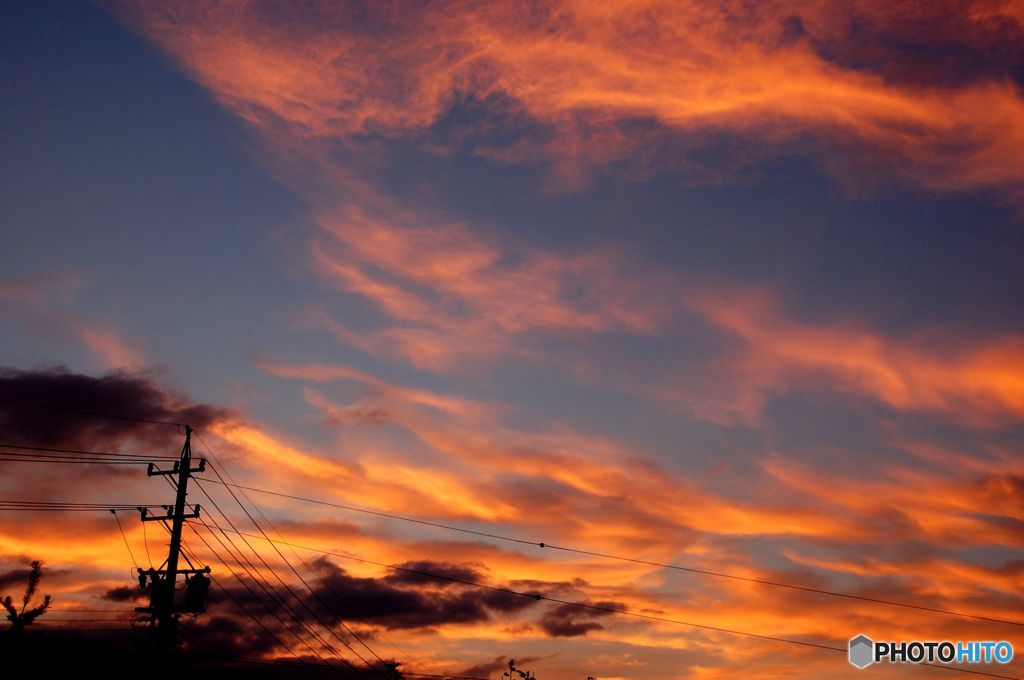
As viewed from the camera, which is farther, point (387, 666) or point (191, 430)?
point (387, 666)

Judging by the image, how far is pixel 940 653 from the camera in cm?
6072

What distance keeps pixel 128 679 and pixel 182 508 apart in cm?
947

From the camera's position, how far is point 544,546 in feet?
226

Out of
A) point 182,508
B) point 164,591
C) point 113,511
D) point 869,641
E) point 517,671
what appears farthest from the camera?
point 517,671

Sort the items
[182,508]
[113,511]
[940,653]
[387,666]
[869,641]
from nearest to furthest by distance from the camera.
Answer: [182,508] → [113,511] → [940,653] → [869,641] → [387,666]

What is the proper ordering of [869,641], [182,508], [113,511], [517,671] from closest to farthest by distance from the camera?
[182,508]
[113,511]
[869,641]
[517,671]

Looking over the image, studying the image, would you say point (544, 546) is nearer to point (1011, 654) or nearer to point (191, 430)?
point (191, 430)

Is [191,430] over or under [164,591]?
over

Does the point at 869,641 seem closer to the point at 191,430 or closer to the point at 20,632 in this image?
the point at 191,430

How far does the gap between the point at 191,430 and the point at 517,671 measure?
385 ft

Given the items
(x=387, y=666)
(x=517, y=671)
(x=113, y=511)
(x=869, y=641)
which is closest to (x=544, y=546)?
(x=869, y=641)

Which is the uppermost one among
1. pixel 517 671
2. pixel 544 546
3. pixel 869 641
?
pixel 544 546

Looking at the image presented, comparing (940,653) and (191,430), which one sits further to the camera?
(940,653)

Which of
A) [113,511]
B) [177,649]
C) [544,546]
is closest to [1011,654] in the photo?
[544,546]
